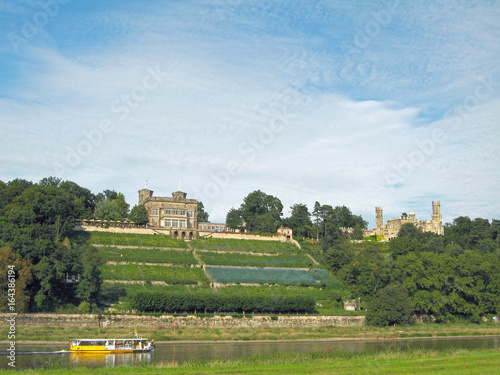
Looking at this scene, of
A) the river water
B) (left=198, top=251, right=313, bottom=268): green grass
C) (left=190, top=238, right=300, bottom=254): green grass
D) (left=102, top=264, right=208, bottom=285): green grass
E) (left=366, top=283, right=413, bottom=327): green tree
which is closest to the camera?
the river water

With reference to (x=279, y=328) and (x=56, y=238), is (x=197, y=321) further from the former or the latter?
(x=56, y=238)

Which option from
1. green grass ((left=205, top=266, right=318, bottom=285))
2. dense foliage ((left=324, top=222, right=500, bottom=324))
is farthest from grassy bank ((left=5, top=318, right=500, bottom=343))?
green grass ((left=205, top=266, right=318, bottom=285))

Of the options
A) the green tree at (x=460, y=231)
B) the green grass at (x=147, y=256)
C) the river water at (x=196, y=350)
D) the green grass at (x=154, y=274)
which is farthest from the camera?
the green tree at (x=460, y=231)

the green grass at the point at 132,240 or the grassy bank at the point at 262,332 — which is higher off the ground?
the green grass at the point at 132,240

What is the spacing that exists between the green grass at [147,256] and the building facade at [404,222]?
2755 inches

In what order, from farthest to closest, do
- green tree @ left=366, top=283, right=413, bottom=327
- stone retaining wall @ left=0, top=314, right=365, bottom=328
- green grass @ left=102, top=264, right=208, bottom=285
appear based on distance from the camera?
green grass @ left=102, top=264, right=208, bottom=285 → green tree @ left=366, top=283, right=413, bottom=327 → stone retaining wall @ left=0, top=314, right=365, bottom=328

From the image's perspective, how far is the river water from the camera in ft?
112

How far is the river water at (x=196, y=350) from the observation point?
112 ft

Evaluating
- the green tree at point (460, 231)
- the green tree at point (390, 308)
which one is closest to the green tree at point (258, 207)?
the green tree at point (460, 231)

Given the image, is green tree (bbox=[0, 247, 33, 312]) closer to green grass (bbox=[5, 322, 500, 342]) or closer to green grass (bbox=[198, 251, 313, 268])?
green grass (bbox=[5, 322, 500, 342])

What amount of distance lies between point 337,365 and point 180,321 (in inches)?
1081

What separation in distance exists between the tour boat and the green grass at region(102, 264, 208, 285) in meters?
21.0

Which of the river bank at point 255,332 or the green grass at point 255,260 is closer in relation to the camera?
the river bank at point 255,332

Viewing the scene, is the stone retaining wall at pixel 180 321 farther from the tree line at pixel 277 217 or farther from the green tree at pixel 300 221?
the green tree at pixel 300 221
